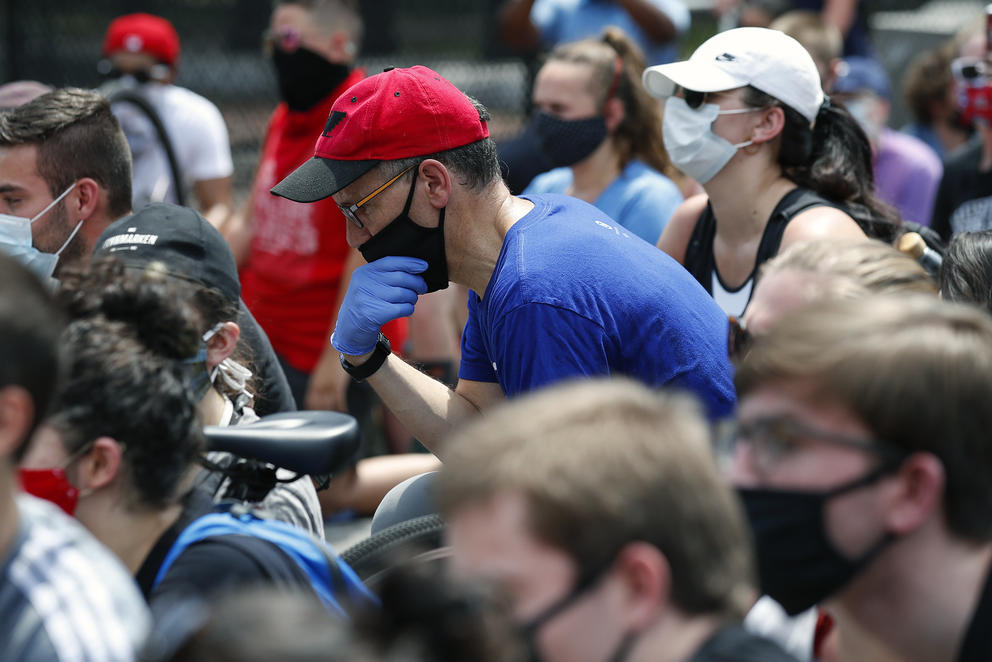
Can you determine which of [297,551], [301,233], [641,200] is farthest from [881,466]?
[301,233]

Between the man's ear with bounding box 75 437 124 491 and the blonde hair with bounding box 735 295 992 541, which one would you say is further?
the man's ear with bounding box 75 437 124 491

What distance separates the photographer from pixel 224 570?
194 centimetres

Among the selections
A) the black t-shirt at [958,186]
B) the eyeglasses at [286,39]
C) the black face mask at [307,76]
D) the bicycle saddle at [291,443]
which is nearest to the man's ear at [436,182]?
the bicycle saddle at [291,443]

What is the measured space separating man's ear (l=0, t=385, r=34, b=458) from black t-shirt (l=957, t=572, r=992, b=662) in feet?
4.72

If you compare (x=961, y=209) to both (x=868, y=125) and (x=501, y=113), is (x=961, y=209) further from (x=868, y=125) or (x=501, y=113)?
(x=501, y=113)

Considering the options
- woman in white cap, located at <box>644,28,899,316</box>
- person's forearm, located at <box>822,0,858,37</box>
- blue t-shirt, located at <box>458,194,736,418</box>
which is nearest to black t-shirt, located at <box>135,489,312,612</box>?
blue t-shirt, located at <box>458,194,736,418</box>

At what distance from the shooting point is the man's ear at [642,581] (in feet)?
4.80

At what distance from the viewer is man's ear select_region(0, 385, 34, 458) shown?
1.67 m

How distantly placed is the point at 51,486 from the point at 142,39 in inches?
181

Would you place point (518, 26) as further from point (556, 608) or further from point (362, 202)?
point (556, 608)

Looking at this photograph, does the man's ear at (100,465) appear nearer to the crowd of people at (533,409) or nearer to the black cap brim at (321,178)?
the crowd of people at (533,409)

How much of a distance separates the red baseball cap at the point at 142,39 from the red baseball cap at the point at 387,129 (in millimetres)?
3535

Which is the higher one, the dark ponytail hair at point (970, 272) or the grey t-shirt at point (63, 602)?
the grey t-shirt at point (63, 602)

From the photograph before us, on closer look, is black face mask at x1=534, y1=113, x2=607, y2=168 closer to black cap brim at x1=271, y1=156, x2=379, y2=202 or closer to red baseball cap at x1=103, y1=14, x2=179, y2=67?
black cap brim at x1=271, y1=156, x2=379, y2=202
